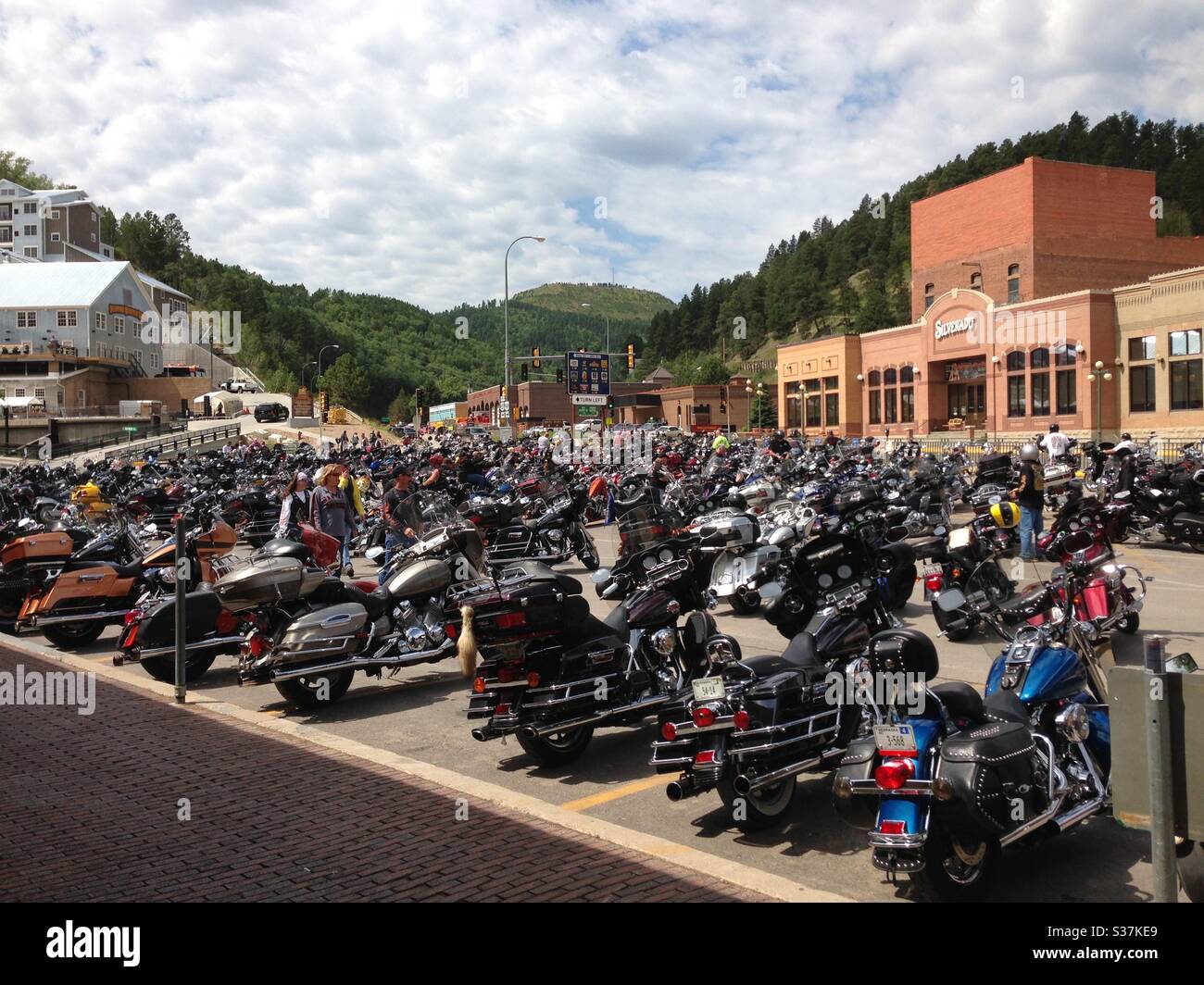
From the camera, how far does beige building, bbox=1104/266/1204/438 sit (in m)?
41.6

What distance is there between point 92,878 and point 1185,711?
4.55 m

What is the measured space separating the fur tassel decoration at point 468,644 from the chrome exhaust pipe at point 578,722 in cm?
55

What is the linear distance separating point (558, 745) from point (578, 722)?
321mm

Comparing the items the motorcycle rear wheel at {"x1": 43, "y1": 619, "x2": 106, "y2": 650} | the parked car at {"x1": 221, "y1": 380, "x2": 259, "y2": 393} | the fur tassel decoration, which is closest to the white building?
the parked car at {"x1": 221, "y1": 380, "x2": 259, "y2": 393}

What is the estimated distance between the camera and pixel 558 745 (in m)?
6.47

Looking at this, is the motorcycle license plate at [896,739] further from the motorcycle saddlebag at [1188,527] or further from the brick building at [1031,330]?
the brick building at [1031,330]

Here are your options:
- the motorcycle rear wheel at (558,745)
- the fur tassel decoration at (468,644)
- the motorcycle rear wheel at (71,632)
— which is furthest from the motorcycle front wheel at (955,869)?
the motorcycle rear wheel at (71,632)

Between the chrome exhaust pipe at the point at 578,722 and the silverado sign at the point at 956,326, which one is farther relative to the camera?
the silverado sign at the point at 956,326

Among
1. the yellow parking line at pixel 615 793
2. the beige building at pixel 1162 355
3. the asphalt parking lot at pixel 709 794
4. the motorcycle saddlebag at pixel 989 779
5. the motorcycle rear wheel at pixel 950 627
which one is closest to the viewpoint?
the motorcycle saddlebag at pixel 989 779

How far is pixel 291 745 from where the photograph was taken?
702 centimetres

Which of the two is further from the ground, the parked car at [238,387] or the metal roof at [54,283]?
the metal roof at [54,283]

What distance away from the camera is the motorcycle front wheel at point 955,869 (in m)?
4.18

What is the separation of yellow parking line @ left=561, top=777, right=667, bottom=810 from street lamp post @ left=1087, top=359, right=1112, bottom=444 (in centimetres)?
4248
